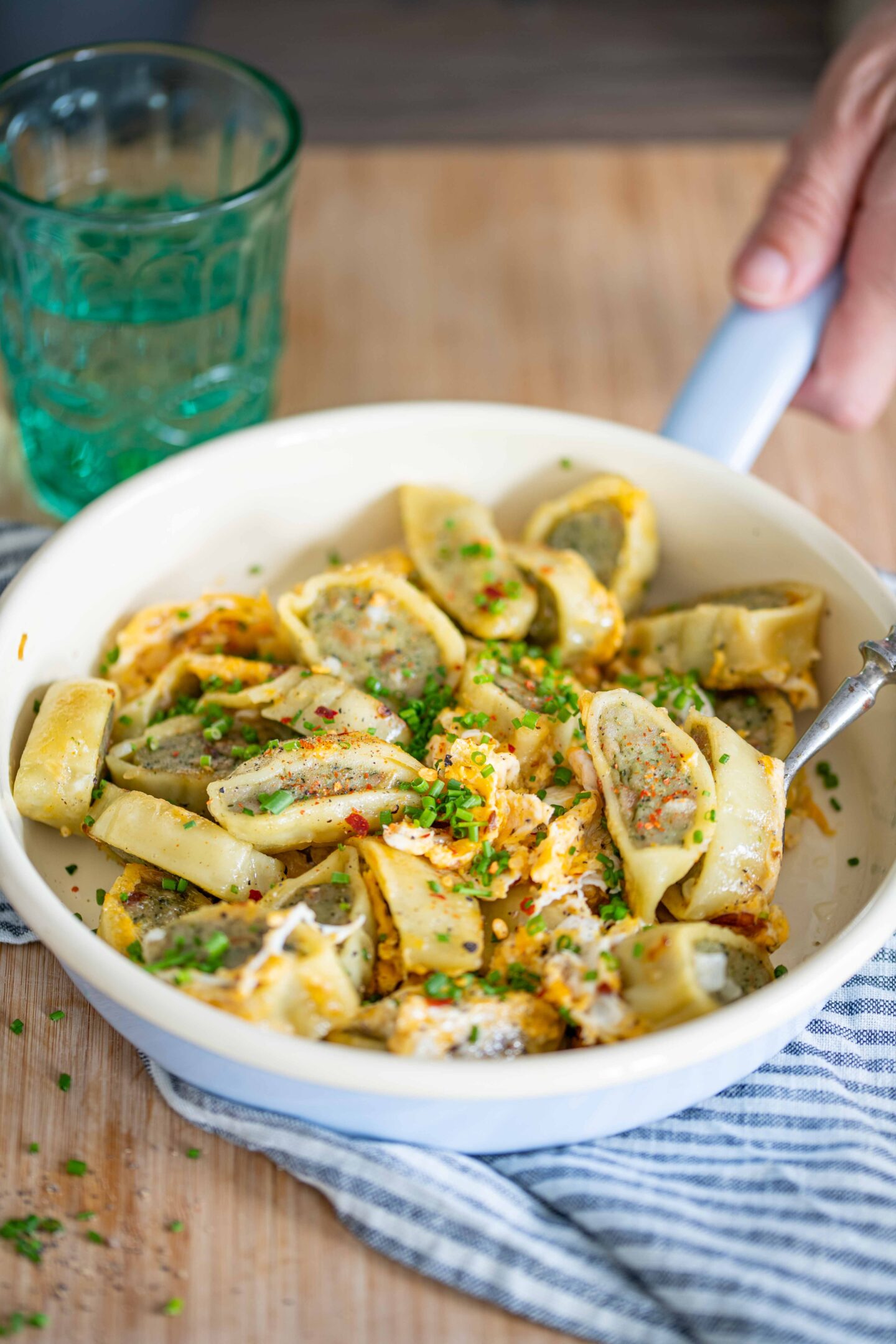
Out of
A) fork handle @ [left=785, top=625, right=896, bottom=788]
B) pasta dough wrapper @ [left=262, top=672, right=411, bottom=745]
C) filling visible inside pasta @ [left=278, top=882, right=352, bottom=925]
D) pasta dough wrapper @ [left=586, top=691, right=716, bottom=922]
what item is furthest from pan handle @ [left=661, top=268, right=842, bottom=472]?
filling visible inside pasta @ [left=278, top=882, right=352, bottom=925]

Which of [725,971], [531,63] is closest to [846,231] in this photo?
[725,971]

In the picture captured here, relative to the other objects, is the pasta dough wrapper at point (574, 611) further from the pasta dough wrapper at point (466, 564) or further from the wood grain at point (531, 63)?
the wood grain at point (531, 63)

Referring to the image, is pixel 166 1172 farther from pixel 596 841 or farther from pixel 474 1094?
pixel 596 841

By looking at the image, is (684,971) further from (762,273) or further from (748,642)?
(762,273)

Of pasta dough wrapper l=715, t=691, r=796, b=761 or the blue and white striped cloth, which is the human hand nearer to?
pasta dough wrapper l=715, t=691, r=796, b=761

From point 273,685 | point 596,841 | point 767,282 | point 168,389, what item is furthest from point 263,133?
point 596,841

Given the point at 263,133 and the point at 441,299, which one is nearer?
the point at 263,133
